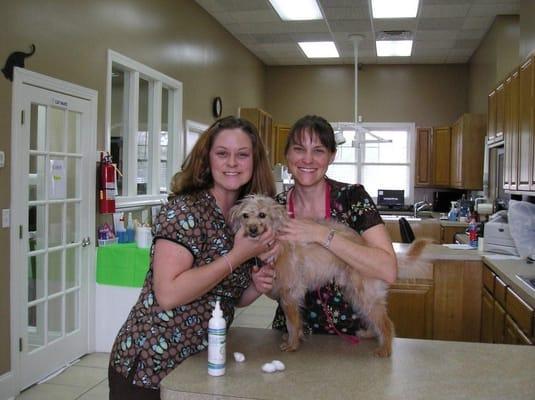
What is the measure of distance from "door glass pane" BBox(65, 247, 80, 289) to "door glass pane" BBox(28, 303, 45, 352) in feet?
1.03

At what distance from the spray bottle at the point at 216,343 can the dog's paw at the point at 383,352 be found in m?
0.47

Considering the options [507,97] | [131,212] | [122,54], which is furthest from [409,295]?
[122,54]

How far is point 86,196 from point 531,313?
3.04 meters

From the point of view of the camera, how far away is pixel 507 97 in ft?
15.8

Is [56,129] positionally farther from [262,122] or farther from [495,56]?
[495,56]

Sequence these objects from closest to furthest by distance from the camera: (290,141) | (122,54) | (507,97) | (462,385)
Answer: (462,385) < (290,141) < (122,54) < (507,97)

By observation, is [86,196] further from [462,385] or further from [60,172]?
[462,385]

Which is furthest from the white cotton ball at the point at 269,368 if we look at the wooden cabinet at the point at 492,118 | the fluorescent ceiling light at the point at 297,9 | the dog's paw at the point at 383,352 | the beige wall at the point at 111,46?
the fluorescent ceiling light at the point at 297,9

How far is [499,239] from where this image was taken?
13.1 ft

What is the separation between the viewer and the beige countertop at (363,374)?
1.28 metres

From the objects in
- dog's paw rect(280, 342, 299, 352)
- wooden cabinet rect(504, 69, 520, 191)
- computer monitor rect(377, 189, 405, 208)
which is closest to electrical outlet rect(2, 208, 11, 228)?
dog's paw rect(280, 342, 299, 352)

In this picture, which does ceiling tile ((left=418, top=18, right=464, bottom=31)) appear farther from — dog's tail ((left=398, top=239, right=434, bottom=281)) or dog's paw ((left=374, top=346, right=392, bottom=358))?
dog's paw ((left=374, top=346, right=392, bottom=358))

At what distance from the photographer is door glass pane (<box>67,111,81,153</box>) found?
12.7 ft

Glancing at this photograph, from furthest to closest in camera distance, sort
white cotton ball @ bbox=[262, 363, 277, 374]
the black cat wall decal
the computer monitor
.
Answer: the computer monitor → the black cat wall decal → white cotton ball @ bbox=[262, 363, 277, 374]
